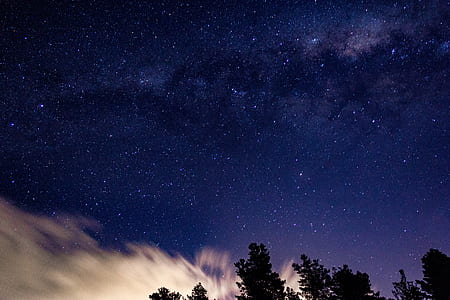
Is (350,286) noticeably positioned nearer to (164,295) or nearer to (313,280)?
(313,280)

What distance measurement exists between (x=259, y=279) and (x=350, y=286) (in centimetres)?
853

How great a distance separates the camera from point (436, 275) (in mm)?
22984

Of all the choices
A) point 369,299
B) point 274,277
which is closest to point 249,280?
point 274,277

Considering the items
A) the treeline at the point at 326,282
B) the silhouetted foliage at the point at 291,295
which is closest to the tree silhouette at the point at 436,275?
the treeline at the point at 326,282

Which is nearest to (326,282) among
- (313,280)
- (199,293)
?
(313,280)

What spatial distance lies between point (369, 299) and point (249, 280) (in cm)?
1065

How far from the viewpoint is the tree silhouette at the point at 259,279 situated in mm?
20297

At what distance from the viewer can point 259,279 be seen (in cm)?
2089

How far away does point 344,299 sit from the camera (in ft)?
71.6

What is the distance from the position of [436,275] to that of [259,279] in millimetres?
17073

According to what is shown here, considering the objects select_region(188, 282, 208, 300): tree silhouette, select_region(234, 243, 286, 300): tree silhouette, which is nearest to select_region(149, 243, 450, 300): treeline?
select_region(234, 243, 286, 300): tree silhouette

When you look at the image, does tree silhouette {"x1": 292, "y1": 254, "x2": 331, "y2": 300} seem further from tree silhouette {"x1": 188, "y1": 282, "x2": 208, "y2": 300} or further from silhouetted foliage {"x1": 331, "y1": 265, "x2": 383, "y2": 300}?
tree silhouette {"x1": 188, "y1": 282, "x2": 208, "y2": 300}

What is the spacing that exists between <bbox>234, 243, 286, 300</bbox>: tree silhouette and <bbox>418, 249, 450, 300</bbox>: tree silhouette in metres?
14.6

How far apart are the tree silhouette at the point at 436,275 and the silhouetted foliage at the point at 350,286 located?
624 cm
